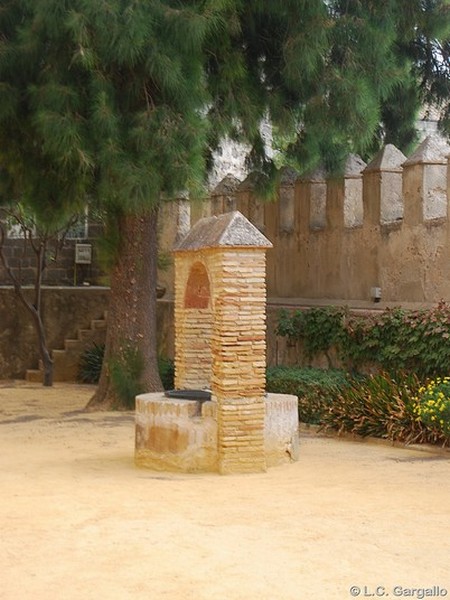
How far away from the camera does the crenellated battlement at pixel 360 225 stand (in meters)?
15.5

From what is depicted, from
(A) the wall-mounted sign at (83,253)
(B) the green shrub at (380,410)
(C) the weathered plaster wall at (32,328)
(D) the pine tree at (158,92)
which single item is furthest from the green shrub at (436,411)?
(A) the wall-mounted sign at (83,253)

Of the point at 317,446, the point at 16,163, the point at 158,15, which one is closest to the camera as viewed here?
the point at 317,446

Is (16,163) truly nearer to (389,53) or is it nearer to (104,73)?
(104,73)

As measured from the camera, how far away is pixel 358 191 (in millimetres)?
17484

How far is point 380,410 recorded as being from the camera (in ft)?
43.8

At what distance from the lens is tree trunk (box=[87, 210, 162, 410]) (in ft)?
54.4

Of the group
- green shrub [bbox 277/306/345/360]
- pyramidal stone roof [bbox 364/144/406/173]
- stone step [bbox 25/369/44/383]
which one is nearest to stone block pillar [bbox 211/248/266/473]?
green shrub [bbox 277/306/345/360]

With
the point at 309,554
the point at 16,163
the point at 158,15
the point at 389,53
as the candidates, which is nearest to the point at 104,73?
the point at 158,15

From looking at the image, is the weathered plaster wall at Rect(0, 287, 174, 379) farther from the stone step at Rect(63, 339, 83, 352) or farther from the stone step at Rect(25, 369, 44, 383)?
the stone step at Rect(63, 339, 83, 352)

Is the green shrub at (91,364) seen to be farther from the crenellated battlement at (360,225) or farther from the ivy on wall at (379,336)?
the ivy on wall at (379,336)

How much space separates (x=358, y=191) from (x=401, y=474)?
7.10 meters

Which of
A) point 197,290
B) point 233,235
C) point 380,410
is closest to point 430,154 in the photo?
point 380,410

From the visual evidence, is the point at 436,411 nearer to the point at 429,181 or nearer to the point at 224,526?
the point at 429,181

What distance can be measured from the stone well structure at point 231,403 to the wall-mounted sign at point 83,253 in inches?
502
